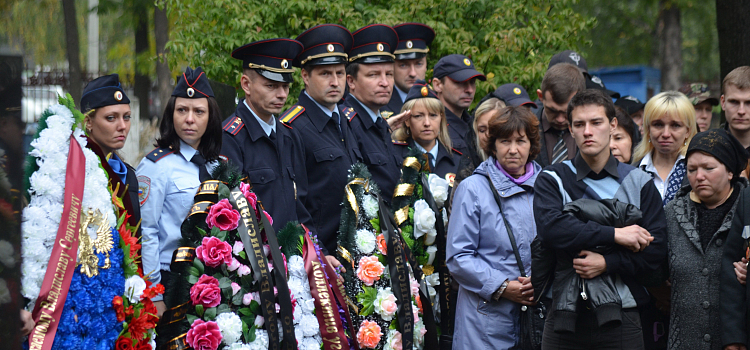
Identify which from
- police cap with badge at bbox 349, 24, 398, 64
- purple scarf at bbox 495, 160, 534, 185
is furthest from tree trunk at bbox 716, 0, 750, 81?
police cap with badge at bbox 349, 24, 398, 64

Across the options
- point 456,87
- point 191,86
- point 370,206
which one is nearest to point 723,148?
point 370,206

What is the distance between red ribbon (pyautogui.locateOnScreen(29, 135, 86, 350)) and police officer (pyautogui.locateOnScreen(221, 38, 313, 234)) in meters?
1.31

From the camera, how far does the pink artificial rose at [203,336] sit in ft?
11.3

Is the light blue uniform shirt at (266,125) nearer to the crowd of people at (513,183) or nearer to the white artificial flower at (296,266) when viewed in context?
the crowd of people at (513,183)

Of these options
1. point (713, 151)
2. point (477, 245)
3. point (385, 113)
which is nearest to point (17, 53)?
point (477, 245)

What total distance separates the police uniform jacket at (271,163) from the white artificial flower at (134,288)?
1.10 m

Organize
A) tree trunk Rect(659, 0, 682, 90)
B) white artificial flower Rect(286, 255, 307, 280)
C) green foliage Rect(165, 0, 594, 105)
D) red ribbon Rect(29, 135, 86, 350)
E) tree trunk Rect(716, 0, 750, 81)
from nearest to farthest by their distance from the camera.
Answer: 1. red ribbon Rect(29, 135, 86, 350)
2. white artificial flower Rect(286, 255, 307, 280)
3. tree trunk Rect(716, 0, 750, 81)
4. green foliage Rect(165, 0, 594, 105)
5. tree trunk Rect(659, 0, 682, 90)

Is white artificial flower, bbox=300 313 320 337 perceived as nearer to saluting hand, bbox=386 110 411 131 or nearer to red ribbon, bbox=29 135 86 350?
red ribbon, bbox=29 135 86 350

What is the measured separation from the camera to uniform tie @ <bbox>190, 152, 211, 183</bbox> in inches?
158

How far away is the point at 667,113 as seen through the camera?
4715mm

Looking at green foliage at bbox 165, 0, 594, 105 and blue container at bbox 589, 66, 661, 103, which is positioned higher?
blue container at bbox 589, 66, 661, 103

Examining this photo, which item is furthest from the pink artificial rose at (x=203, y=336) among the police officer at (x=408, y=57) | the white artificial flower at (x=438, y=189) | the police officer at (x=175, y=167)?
the police officer at (x=408, y=57)

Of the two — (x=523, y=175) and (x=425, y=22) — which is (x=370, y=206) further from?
(x=425, y=22)

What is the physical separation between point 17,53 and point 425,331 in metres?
3.32
